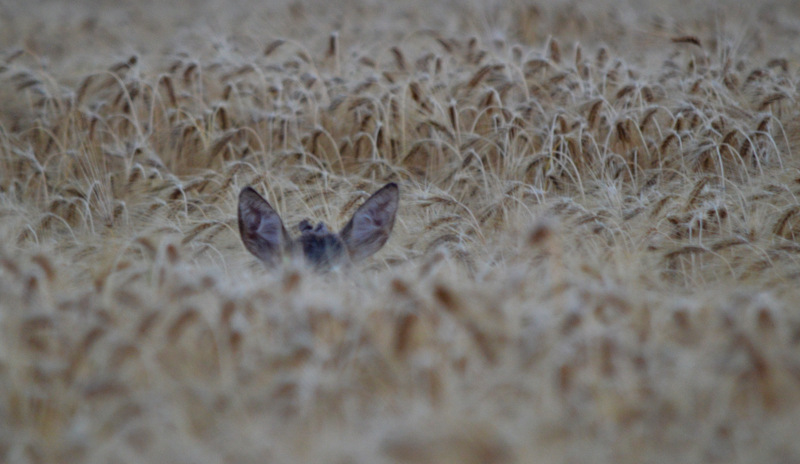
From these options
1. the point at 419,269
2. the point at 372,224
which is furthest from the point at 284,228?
the point at 419,269


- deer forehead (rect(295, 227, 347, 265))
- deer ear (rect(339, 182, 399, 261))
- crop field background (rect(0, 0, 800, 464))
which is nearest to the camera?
crop field background (rect(0, 0, 800, 464))

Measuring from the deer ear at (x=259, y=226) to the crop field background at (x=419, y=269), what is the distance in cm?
20

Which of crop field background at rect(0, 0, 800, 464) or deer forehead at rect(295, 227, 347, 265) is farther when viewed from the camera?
deer forehead at rect(295, 227, 347, 265)

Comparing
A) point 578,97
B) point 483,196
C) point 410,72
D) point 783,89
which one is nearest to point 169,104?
point 410,72

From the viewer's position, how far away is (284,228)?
2.98m

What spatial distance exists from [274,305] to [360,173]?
2.25 metres

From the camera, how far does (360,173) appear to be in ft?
14.9


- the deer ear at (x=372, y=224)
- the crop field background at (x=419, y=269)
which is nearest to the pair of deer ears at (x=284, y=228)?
the deer ear at (x=372, y=224)

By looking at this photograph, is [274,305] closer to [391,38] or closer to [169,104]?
[169,104]

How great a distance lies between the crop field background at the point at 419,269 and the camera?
200 cm

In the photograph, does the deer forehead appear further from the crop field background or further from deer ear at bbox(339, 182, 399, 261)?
the crop field background

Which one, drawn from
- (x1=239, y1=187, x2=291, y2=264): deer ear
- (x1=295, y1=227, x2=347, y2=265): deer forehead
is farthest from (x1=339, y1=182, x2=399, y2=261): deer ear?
(x1=239, y1=187, x2=291, y2=264): deer ear

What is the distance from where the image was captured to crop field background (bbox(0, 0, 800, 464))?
2.00 meters

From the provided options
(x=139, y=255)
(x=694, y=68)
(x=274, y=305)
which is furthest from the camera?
(x=694, y=68)
